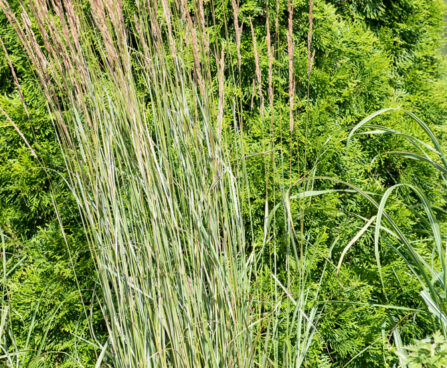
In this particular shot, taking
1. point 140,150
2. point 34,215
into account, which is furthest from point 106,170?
point 34,215

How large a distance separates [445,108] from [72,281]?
2.23 metres

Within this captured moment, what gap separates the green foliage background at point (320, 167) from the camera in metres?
1.88

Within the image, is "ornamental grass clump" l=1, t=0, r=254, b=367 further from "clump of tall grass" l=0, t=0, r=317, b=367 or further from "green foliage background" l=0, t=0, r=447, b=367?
"green foliage background" l=0, t=0, r=447, b=367

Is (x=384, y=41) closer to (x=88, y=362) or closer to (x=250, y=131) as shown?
(x=250, y=131)

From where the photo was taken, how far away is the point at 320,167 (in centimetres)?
202

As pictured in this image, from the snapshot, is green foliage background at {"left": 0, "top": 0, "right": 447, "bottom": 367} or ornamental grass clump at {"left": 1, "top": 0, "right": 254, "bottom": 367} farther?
green foliage background at {"left": 0, "top": 0, "right": 447, "bottom": 367}

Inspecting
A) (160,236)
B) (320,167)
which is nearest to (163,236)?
(160,236)

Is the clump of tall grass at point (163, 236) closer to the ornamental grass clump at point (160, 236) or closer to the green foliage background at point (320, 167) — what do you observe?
the ornamental grass clump at point (160, 236)

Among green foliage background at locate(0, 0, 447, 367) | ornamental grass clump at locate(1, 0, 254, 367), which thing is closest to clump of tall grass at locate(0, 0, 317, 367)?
ornamental grass clump at locate(1, 0, 254, 367)

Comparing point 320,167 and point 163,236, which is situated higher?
point 163,236

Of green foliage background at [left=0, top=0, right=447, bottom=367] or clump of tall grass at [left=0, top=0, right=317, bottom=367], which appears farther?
green foliage background at [left=0, top=0, right=447, bottom=367]

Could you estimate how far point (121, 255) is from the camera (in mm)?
1323

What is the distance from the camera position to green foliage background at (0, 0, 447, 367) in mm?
1884

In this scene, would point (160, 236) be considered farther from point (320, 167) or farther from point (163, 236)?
point (320, 167)
